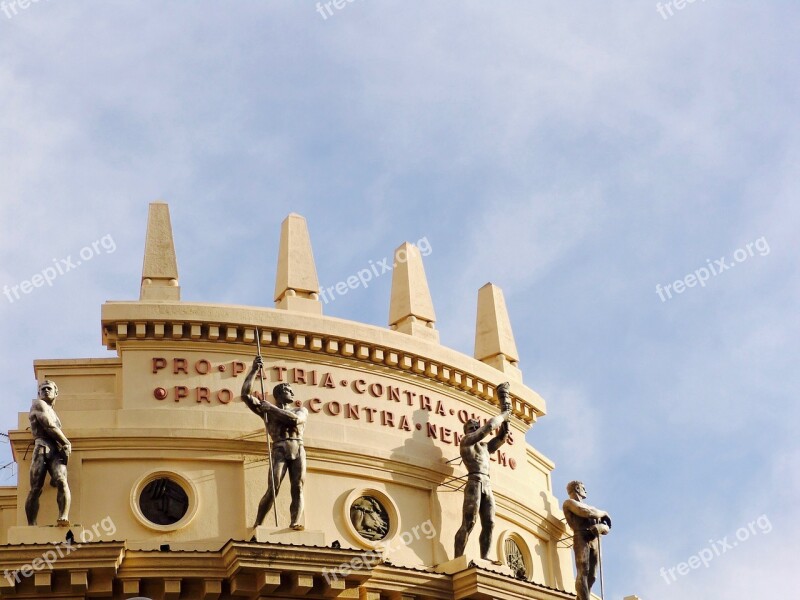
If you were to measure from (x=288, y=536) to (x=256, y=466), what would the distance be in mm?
2337

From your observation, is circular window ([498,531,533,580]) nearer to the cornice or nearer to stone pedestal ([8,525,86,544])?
the cornice

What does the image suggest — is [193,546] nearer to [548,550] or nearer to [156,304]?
[156,304]

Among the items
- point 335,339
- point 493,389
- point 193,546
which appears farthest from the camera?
point 493,389

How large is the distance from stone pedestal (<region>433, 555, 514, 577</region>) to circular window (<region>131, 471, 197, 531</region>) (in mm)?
5080

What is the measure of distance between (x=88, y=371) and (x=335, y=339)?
5.07m

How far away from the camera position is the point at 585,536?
33.9 meters

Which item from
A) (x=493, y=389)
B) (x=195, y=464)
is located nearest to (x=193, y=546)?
(x=195, y=464)

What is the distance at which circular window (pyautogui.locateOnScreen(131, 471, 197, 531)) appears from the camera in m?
30.9

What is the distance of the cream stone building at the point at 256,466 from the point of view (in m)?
29.3

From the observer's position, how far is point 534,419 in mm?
37125

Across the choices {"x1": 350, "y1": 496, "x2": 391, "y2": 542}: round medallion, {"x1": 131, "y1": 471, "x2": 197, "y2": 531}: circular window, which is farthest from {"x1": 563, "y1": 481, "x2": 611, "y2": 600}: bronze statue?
{"x1": 131, "y1": 471, "x2": 197, "y2": 531}: circular window

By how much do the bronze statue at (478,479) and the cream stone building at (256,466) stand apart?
707 millimetres

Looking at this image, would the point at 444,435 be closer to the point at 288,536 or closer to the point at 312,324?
the point at 312,324

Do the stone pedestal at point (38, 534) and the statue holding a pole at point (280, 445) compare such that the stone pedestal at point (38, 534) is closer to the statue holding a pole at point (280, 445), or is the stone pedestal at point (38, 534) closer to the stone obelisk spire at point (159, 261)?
the statue holding a pole at point (280, 445)
